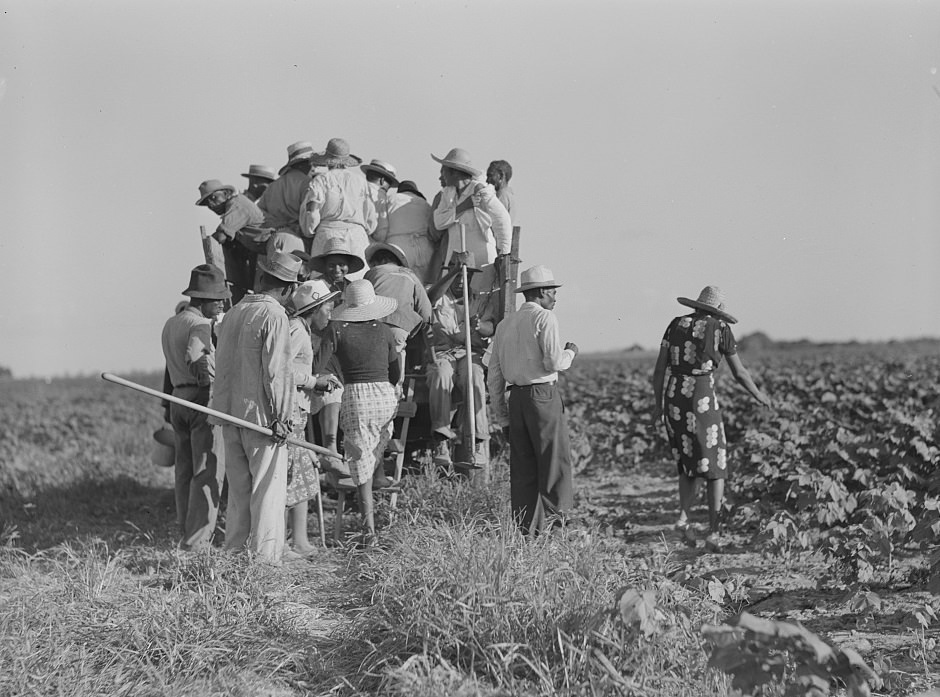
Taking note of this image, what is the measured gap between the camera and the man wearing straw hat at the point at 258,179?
9.88 m

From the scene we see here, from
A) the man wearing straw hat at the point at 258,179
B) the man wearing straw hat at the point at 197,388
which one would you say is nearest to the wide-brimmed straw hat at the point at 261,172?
the man wearing straw hat at the point at 258,179

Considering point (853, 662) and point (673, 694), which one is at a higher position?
point (853, 662)

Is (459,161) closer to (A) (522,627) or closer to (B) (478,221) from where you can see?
(B) (478,221)

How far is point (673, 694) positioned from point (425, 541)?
1.70m

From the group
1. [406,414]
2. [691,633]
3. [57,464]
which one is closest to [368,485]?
[406,414]

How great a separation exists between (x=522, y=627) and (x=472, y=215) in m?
4.78

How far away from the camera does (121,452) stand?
12.9m

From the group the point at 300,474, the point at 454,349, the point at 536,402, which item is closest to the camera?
the point at 536,402

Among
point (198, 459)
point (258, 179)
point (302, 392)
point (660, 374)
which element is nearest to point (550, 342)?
point (660, 374)

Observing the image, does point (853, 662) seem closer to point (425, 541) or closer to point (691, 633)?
point (691, 633)

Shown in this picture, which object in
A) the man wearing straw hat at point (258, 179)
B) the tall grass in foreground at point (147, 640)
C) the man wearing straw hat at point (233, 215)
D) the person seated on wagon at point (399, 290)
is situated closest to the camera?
the tall grass in foreground at point (147, 640)

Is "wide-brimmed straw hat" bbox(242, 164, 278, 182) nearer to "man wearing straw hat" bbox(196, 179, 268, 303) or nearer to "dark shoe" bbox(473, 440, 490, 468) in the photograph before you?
"man wearing straw hat" bbox(196, 179, 268, 303)

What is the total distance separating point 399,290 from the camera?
25.5 feet

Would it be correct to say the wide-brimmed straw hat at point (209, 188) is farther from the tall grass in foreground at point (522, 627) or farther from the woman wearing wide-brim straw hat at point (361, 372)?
the tall grass in foreground at point (522, 627)
